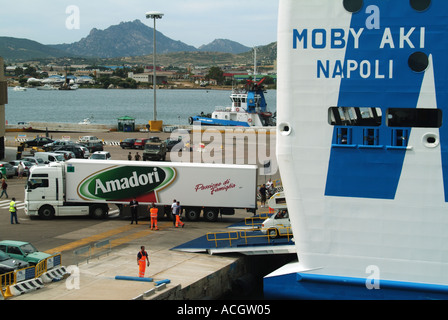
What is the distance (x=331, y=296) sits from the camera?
48.4 feet

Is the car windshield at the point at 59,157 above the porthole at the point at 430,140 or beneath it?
beneath

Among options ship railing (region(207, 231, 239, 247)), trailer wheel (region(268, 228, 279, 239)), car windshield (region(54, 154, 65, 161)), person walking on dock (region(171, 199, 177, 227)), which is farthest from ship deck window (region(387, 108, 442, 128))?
car windshield (region(54, 154, 65, 161))

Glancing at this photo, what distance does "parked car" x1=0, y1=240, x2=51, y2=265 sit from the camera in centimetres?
1728

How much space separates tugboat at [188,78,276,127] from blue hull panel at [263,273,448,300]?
57.2 metres

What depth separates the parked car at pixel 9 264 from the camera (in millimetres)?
16438

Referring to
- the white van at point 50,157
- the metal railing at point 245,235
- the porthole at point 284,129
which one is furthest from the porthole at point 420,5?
the white van at point 50,157

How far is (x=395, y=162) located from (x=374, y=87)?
189cm

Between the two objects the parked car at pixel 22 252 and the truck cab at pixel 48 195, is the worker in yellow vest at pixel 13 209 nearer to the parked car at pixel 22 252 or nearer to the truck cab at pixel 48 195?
the truck cab at pixel 48 195

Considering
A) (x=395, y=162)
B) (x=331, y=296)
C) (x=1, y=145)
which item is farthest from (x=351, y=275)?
(x=1, y=145)

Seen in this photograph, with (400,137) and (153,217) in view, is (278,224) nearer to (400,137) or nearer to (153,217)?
(153,217)

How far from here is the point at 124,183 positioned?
26.1m

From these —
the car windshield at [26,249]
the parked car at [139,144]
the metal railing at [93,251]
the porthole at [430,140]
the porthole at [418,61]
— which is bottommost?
the metal railing at [93,251]

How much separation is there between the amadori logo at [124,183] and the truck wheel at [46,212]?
57.4 inches
